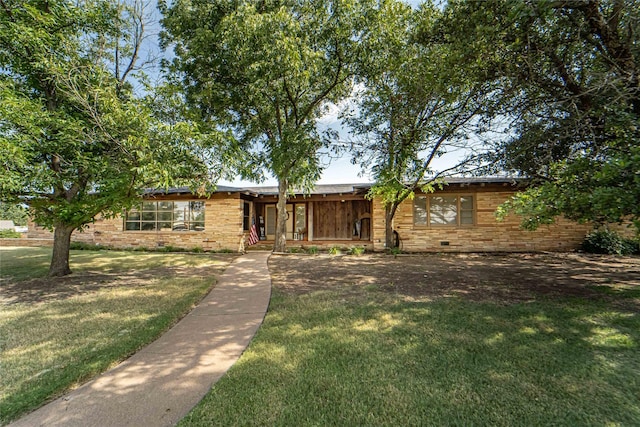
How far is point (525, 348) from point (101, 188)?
8.47 metres

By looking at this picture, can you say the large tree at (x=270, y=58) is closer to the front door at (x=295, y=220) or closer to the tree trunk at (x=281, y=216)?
the tree trunk at (x=281, y=216)

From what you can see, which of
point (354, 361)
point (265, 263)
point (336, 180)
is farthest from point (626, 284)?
point (336, 180)

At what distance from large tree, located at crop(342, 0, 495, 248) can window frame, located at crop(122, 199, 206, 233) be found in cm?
889

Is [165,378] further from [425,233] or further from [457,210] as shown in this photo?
[457,210]

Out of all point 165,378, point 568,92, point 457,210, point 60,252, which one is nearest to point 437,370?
point 165,378

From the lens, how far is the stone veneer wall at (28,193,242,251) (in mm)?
13656

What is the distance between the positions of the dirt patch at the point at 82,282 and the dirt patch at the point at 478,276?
2612 mm

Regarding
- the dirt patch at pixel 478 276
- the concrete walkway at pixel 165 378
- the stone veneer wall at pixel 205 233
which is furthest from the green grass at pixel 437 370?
the stone veneer wall at pixel 205 233

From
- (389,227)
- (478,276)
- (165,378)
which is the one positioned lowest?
(165,378)

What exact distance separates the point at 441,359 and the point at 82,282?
8.37 m

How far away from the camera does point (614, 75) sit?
4.34 meters

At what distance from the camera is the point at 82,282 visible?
7164 millimetres

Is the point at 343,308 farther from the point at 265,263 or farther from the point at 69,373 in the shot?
the point at 265,263

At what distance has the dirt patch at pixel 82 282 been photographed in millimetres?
6078
